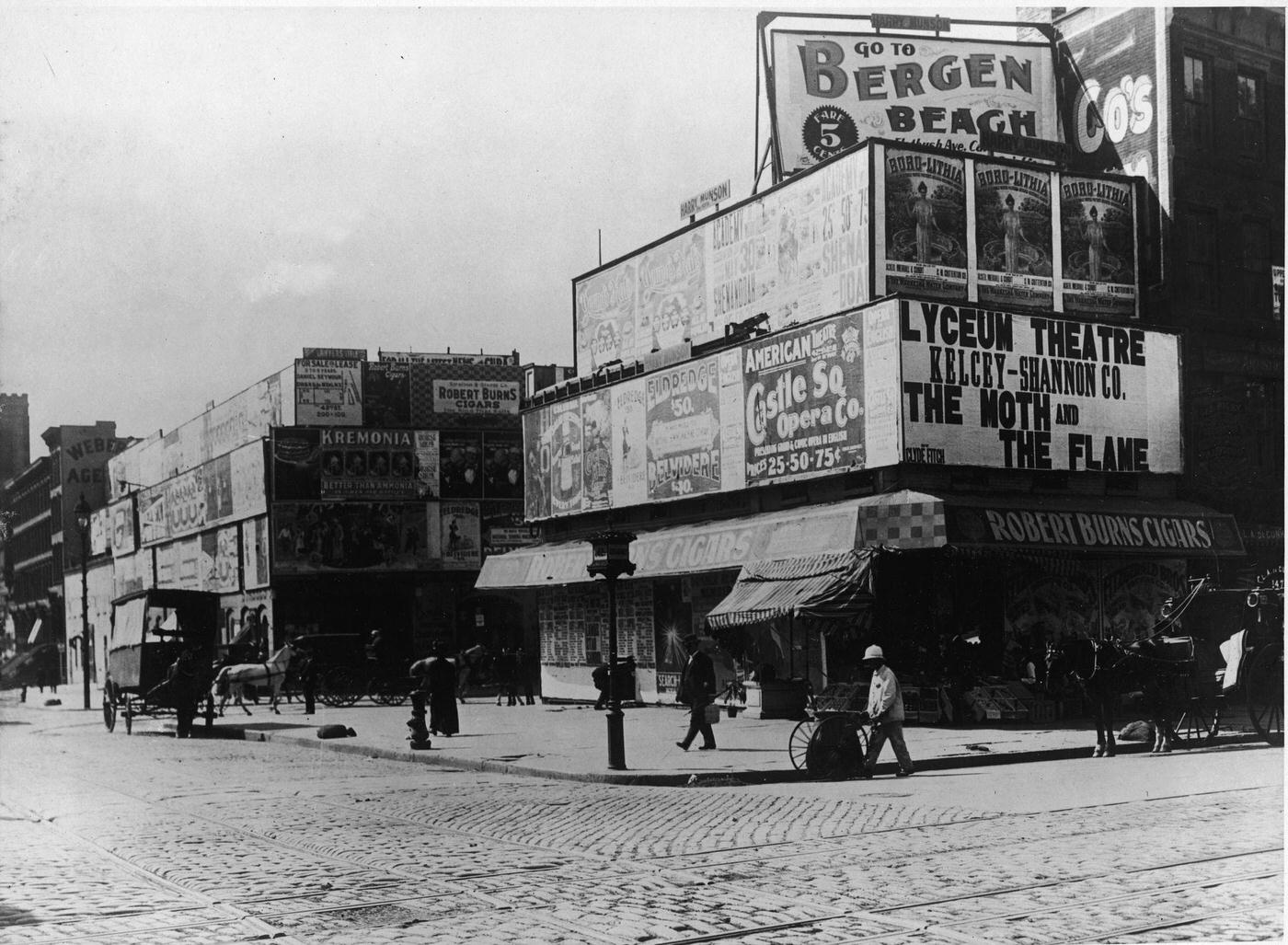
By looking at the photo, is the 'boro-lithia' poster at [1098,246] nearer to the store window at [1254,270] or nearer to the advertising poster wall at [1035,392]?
the advertising poster wall at [1035,392]

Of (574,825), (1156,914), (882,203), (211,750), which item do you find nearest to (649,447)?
(882,203)

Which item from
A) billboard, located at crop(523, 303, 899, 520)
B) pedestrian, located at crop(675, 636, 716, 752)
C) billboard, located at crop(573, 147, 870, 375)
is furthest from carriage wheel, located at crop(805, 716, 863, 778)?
billboard, located at crop(573, 147, 870, 375)

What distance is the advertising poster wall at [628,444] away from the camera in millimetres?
33719

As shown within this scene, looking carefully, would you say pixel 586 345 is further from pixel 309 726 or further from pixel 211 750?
pixel 211 750

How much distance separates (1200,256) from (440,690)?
1757 centimetres

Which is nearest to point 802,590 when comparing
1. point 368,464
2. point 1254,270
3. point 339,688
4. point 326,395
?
point 1254,270

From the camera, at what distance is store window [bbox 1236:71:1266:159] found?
2716 centimetres

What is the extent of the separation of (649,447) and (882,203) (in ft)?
29.6

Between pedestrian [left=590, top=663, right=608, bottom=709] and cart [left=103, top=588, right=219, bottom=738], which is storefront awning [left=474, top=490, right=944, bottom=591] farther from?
cart [left=103, top=588, right=219, bottom=738]

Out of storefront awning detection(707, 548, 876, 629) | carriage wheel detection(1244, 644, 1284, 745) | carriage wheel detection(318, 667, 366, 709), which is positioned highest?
storefront awning detection(707, 548, 876, 629)

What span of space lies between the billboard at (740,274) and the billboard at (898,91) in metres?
1.72

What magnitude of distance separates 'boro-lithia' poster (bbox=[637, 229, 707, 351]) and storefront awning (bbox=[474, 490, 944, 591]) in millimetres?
4950

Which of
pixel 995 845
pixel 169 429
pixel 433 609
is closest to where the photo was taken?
pixel 995 845

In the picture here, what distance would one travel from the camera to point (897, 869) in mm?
10289
